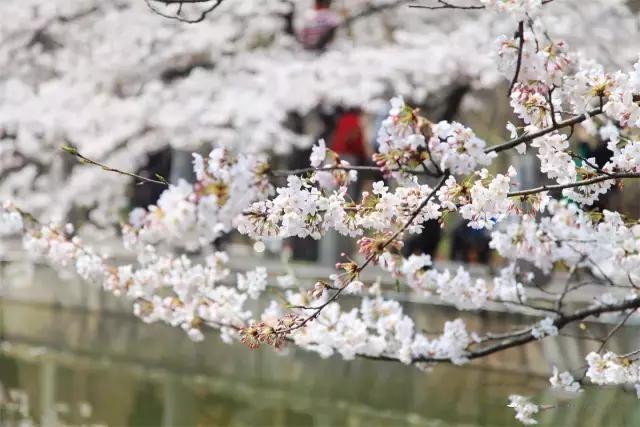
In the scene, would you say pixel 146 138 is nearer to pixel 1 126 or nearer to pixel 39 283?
pixel 1 126

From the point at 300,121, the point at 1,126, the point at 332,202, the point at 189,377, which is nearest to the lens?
the point at 332,202

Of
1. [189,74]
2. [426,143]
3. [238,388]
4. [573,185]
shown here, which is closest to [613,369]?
[573,185]

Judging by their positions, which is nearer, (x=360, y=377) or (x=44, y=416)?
(x=44, y=416)

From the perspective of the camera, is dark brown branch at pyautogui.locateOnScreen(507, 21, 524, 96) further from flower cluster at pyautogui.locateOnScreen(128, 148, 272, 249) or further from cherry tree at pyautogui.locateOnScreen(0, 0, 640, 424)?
flower cluster at pyautogui.locateOnScreen(128, 148, 272, 249)

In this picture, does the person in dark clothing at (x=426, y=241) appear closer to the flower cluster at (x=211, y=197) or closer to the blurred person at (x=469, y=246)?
the blurred person at (x=469, y=246)

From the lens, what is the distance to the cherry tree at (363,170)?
2.62 m

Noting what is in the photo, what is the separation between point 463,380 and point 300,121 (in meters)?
4.74

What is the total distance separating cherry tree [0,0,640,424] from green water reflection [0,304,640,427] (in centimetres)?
100

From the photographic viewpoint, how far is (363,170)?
3252mm

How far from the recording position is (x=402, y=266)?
5.47 m

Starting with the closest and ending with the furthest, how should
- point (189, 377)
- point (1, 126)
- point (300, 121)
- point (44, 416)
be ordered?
point (44, 416) → point (189, 377) → point (1, 126) → point (300, 121)

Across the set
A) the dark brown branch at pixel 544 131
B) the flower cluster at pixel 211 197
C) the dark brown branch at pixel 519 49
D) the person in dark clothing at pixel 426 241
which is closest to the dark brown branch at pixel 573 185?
the dark brown branch at pixel 544 131

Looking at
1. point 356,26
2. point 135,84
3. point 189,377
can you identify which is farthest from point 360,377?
point 356,26

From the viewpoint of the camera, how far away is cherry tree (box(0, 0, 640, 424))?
2615 mm
